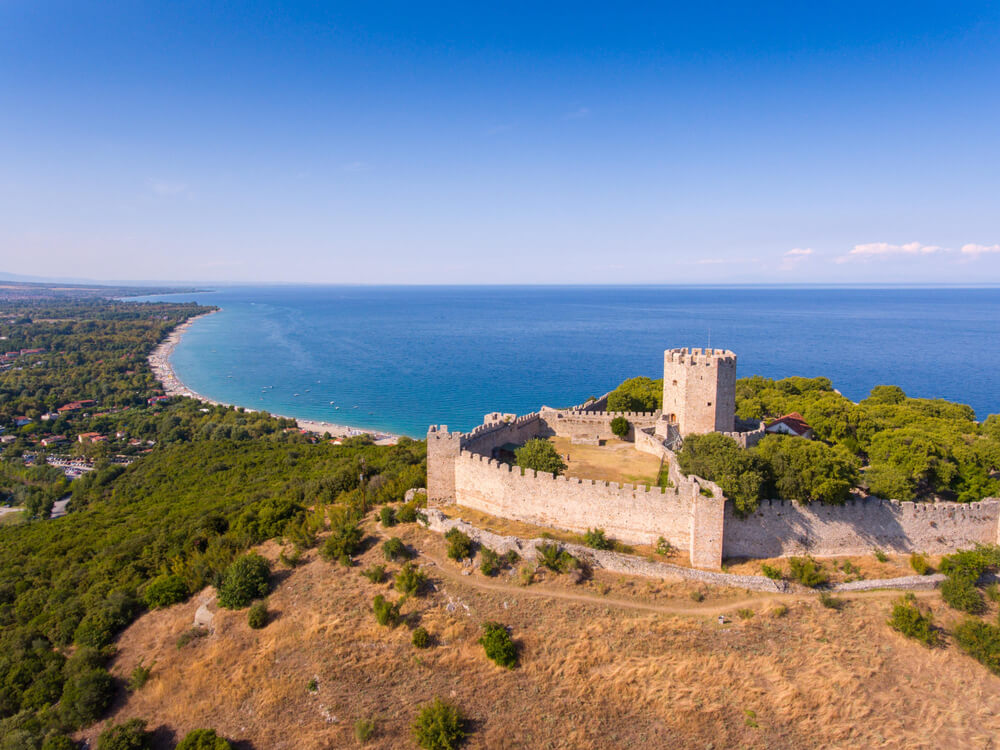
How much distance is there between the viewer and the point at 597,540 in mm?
20859

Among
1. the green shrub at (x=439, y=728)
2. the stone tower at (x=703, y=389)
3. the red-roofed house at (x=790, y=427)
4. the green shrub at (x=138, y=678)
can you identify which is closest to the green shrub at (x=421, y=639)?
the green shrub at (x=439, y=728)

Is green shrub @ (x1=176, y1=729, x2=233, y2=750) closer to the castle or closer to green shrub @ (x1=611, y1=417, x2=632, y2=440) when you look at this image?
the castle

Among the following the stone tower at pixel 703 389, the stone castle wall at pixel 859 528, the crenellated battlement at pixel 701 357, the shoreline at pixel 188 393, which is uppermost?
the crenellated battlement at pixel 701 357

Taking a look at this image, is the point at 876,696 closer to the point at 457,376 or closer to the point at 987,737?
the point at 987,737

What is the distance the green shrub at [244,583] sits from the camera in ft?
72.5

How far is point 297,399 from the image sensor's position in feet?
278

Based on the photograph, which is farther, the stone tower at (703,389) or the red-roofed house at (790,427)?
the red-roofed house at (790,427)

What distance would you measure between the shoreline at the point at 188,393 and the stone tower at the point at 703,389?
119ft

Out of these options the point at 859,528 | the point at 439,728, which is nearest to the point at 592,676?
the point at 439,728

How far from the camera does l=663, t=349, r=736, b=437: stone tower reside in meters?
26.5

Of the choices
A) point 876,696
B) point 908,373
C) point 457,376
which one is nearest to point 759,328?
point 908,373

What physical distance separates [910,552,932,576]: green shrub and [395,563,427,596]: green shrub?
55.4 ft

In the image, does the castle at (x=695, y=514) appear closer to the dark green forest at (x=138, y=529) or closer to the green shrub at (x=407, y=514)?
the green shrub at (x=407, y=514)

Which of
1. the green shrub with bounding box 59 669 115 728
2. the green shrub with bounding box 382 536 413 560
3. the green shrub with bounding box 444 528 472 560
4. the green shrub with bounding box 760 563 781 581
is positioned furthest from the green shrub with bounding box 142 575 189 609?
the green shrub with bounding box 760 563 781 581
